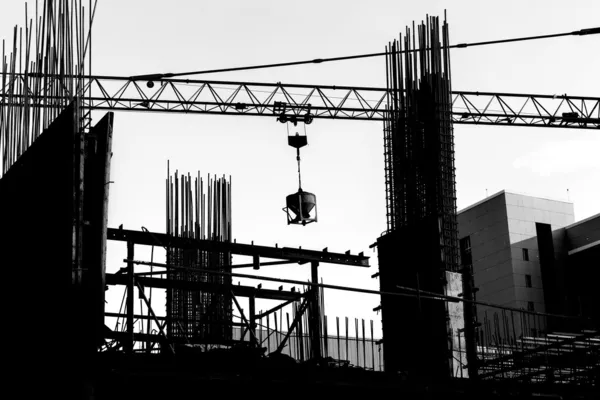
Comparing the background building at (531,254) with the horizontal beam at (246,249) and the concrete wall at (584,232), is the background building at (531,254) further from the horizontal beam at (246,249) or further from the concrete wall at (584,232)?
the horizontal beam at (246,249)

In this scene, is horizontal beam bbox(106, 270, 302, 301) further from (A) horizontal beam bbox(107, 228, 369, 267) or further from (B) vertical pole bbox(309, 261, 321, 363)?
(A) horizontal beam bbox(107, 228, 369, 267)

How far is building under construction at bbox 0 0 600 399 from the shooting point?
12.6m

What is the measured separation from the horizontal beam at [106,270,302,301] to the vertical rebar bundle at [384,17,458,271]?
2.87m

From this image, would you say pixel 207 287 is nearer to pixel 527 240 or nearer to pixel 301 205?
pixel 301 205

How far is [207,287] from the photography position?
20.1 metres

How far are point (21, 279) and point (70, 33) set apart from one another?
3487 millimetres

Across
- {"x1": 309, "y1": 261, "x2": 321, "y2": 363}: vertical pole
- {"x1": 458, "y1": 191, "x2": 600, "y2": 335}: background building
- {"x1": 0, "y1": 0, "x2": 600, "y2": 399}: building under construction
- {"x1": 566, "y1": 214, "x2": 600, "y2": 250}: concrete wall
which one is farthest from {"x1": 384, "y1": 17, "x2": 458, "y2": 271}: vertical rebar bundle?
{"x1": 566, "y1": 214, "x2": 600, "y2": 250}: concrete wall

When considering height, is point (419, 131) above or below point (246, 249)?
above

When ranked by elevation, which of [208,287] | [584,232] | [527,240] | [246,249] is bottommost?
[208,287]

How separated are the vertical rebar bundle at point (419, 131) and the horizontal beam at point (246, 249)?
1.48 metres

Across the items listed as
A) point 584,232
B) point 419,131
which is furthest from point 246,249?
point 584,232

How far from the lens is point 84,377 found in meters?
12.0

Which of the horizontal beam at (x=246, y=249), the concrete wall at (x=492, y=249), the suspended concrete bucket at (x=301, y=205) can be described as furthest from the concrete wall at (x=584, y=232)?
the horizontal beam at (x=246, y=249)

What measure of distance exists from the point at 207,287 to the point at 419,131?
623 cm
